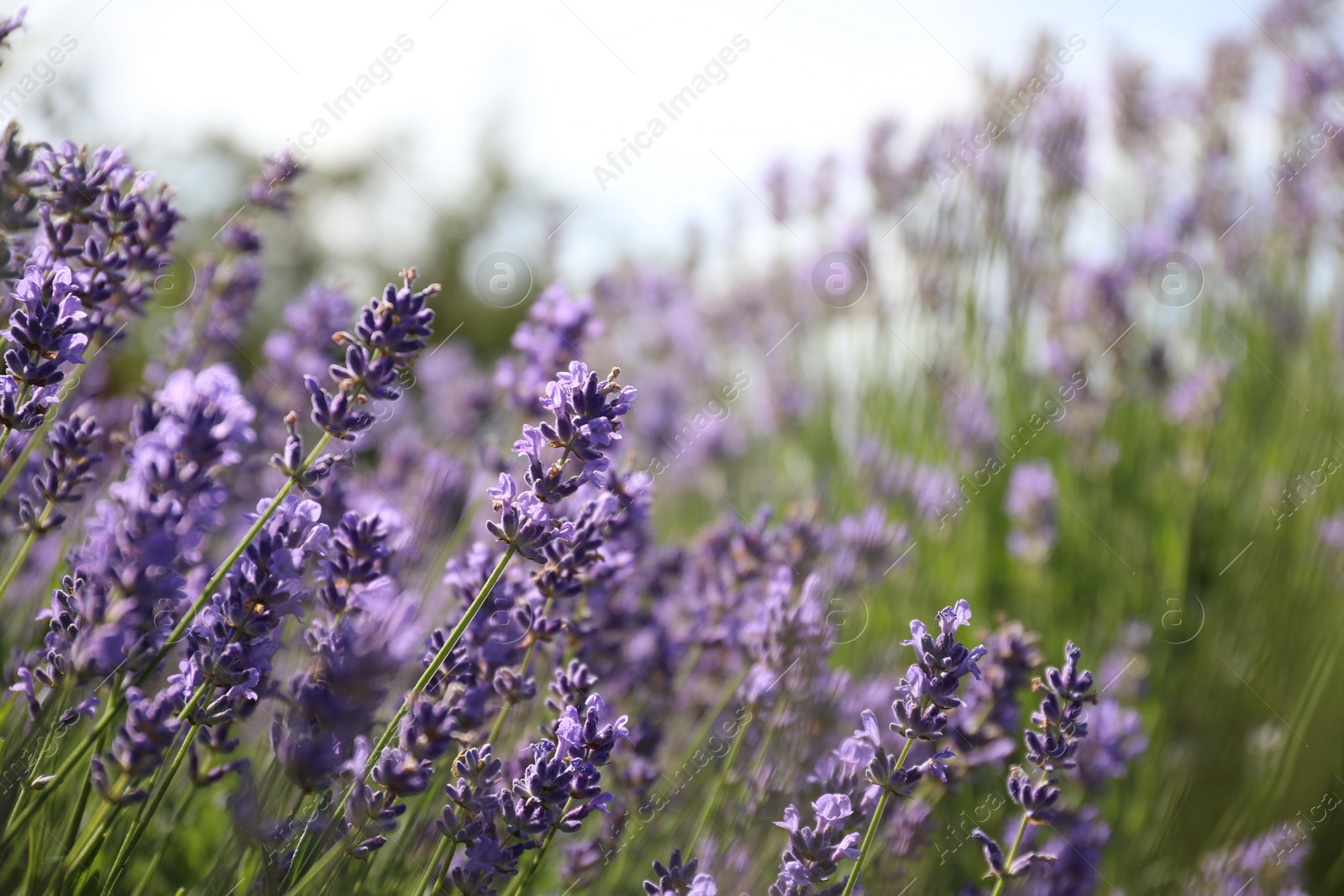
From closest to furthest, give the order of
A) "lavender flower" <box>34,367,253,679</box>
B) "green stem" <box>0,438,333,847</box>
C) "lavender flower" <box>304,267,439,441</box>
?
"lavender flower" <box>34,367,253,679</box> < "green stem" <box>0,438,333,847</box> < "lavender flower" <box>304,267,439,441</box>

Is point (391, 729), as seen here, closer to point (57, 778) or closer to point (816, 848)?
point (57, 778)

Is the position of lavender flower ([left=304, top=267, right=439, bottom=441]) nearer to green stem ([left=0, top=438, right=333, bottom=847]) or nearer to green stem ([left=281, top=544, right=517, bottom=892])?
green stem ([left=0, top=438, right=333, bottom=847])

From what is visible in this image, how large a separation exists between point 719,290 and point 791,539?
4.33m

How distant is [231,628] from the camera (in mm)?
1201

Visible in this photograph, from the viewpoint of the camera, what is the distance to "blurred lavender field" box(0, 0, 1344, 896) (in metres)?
1.24

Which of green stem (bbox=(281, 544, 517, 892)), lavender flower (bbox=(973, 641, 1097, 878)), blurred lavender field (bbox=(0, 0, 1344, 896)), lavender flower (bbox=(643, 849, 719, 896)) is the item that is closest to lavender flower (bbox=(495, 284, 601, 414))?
blurred lavender field (bbox=(0, 0, 1344, 896))

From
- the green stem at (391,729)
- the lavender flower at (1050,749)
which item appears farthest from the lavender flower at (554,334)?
the lavender flower at (1050,749)

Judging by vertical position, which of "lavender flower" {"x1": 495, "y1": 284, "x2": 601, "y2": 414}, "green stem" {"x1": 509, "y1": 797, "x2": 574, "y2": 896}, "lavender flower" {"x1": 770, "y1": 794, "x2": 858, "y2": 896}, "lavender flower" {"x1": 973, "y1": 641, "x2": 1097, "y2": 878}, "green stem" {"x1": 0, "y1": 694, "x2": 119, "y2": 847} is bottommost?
"green stem" {"x1": 0, "y1": 694, "x2": 119, "y2": 847}

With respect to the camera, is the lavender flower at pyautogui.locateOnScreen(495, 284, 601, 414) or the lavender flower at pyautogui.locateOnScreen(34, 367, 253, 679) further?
the lavender flower at pyautogui.locateOnScreen(495, 284, 601, 414)

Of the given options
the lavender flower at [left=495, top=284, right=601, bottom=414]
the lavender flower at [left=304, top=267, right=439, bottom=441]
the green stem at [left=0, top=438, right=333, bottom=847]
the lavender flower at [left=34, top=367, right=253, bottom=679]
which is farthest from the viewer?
the lavender flower at [left=495, top=284, right=601, bottom=414]

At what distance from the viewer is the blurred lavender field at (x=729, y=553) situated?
4.07 ft

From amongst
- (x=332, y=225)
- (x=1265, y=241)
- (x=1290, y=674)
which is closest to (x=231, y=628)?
(x=1290, y=674)

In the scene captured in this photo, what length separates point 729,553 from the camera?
2.33 metres

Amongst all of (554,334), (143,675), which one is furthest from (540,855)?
(554,334)
